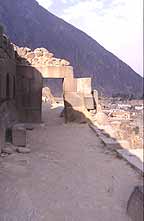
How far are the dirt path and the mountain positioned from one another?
50969 millimetres

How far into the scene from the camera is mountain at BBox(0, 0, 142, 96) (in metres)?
63.0

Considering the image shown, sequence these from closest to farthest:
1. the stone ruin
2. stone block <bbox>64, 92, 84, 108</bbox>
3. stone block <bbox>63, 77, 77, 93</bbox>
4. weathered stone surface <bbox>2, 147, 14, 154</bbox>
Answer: weathered stone surface <bbox>2, 147, 14, 154</bbox> → the stone ruin → stone block <bbox>64, 92, 84, 108</bbox> → stone block <bbox>63, 77, 77, 93</bbox>

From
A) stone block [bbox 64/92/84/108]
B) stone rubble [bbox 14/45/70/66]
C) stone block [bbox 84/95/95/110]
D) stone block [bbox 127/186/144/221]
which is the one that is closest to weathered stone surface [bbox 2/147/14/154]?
stone block [bbox 127/186/144/221]

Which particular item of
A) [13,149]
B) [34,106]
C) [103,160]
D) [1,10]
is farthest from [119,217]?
[1,10]

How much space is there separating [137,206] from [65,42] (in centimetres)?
6449

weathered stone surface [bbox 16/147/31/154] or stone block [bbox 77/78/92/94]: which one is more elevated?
stone block [bbox 77/78/92/94]

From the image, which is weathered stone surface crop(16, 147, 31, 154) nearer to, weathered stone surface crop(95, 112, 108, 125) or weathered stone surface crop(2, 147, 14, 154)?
weathered stone surface crop(2, 147, 14, 154)

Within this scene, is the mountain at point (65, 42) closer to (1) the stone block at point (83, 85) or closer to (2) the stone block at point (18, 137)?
(1) the stone block at point (83, 85)

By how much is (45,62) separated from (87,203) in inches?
417

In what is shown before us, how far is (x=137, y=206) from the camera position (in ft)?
17.4

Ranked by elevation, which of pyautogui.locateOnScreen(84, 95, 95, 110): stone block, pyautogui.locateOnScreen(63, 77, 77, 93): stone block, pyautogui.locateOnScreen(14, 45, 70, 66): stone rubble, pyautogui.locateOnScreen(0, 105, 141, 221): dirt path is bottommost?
pyautogui.locateOnScreen(0, 105, 141, 221): dirt path

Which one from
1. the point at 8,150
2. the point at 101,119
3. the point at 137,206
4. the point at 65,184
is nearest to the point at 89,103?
the point at 101,119

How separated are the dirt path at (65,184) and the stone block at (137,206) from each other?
140 millimetres

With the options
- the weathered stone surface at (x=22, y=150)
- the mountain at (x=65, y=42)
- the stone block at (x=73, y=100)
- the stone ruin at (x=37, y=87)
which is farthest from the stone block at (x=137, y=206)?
the mountain at (x=65, y=42)
